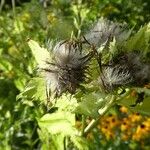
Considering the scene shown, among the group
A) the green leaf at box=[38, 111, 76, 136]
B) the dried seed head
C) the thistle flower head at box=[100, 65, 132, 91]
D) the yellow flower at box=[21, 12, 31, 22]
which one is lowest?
the green leaf at box=[38, 111, 76, 136]

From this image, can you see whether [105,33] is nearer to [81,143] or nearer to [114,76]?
[114,76]

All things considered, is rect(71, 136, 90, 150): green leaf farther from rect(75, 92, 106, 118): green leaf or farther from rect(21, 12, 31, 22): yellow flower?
rect(21, 12, 31, 22): yellow flower

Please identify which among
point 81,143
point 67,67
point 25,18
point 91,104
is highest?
point 25,18

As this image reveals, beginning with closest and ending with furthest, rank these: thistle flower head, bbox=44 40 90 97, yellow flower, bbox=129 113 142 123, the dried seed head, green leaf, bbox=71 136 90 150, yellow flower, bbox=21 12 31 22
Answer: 1. thistle flower head, bbox=44 40 90 97
2. the dried seed head
3. green leaf, bbox=71 136 90 150
4. yellow flower, bbox=129 113 142 123
5. yellow flower, bbox=21 12 31 22

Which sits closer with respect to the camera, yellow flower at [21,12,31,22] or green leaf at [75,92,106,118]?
green leaf at [75,92,106,118]

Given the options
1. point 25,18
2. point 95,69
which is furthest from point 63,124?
point 25,18

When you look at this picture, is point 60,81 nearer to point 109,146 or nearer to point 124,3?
point 124,3

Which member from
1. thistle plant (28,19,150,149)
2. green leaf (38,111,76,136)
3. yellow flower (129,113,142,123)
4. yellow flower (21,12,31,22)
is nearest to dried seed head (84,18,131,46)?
thistle plant (28,19,150,149)
